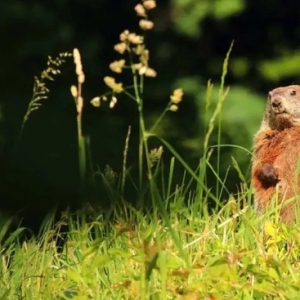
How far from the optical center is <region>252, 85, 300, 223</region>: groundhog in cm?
404

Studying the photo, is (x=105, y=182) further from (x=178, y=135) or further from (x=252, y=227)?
(x=178, y=135)

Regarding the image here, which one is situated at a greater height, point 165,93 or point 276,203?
point 276,203

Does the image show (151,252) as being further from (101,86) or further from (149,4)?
(101,86)

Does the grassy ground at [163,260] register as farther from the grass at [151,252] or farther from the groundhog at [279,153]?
the groundhog at [279,153]

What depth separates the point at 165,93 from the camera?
806 cm

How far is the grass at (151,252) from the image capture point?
2.84 meters

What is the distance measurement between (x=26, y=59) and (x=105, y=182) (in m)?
5.16

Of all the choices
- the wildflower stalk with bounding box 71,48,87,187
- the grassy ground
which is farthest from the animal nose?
the wildflower stalk with bounding box 71,48,87,187

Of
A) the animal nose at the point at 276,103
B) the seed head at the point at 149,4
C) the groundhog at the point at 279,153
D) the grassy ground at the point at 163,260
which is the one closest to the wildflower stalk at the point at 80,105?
the grassy ground at the point at 163,260

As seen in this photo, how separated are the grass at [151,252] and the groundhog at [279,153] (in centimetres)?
15

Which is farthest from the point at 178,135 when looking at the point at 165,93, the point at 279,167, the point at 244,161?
the point at 279,167

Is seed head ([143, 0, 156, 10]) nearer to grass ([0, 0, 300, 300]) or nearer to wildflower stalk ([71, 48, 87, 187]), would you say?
grass ([0, 0, 300, 300])

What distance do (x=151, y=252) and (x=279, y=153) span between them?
1.69 m

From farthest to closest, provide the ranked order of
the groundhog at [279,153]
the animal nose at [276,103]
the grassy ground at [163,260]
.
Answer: the animal nose at [276,103]
the groundhog at [279,153]
the grassy ground at [163,260]
